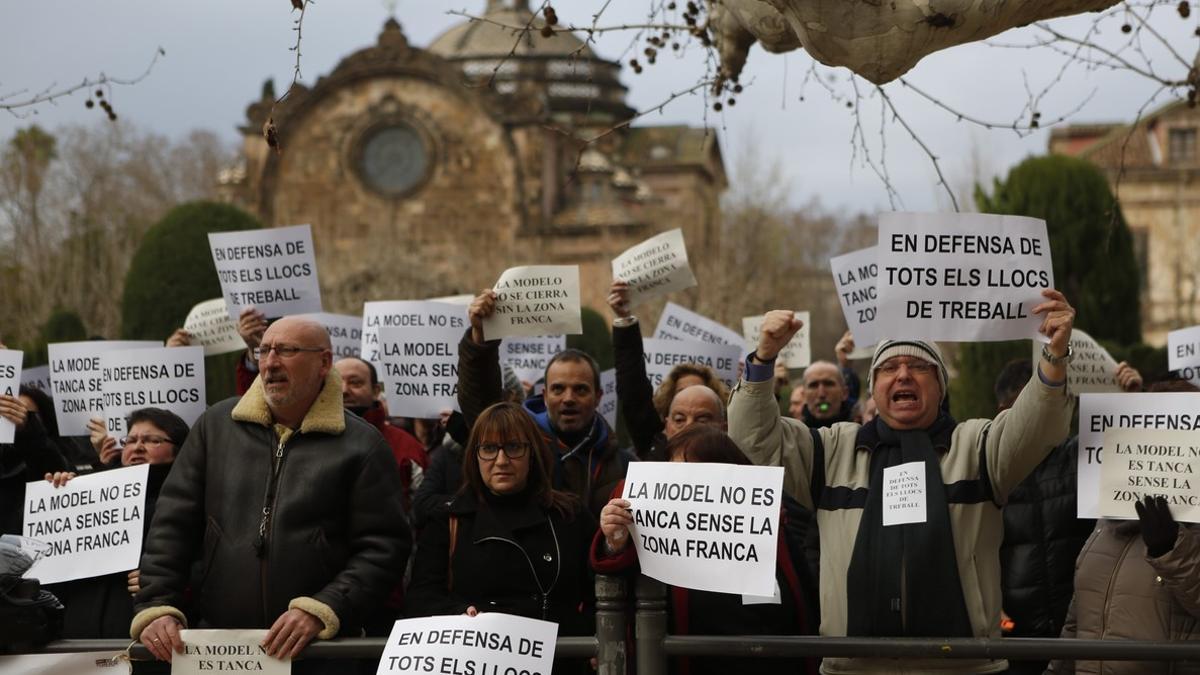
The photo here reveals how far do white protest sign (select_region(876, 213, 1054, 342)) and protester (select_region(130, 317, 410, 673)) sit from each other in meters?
2.00

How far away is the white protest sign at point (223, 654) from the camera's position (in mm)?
5840

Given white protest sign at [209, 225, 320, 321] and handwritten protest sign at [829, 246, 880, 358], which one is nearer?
handwritten protest sign at [829, 246, 880, 358]

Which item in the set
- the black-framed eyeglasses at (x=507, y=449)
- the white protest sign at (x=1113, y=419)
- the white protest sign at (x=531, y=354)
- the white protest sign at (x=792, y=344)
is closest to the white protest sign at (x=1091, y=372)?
the white protest sign at (x=792, y=344)

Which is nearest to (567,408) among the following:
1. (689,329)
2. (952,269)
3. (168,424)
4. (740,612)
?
(740,612)

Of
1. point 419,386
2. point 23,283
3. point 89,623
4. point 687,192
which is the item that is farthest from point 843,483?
point 687,192

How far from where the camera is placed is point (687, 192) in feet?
191

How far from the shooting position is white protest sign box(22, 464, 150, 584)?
707 centimetres

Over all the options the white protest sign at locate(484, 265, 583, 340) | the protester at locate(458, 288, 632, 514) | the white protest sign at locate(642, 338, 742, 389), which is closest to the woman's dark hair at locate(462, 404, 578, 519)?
the protester at locate(458, 288, 632, 514)

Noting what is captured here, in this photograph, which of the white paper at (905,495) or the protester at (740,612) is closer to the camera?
the white paper at (905,495)

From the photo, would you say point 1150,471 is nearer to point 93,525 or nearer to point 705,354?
point 93,525

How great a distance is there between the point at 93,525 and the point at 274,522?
146 centimetres

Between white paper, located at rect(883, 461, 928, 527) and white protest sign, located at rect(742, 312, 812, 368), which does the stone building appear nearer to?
white protest sign, located at rect(742, 312, 812, 368)

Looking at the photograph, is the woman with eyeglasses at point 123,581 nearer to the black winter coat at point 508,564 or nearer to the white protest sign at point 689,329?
the black winter coat at point 508,564

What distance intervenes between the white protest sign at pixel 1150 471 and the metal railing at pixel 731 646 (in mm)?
783
